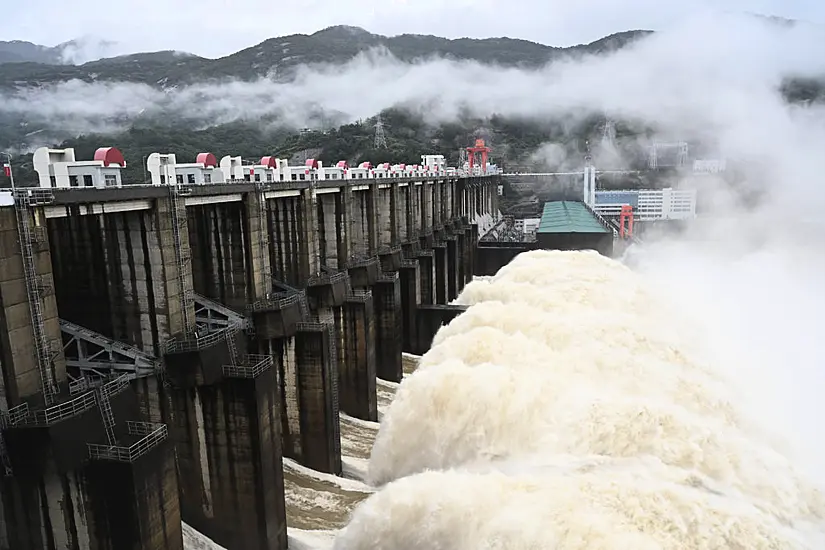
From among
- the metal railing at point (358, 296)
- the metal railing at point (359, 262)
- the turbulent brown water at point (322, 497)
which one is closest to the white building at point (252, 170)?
the metal railing at point (359, 262)

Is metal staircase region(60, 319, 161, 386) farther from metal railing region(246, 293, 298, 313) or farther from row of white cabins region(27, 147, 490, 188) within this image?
metal railing region(246, 293, 298, 313)

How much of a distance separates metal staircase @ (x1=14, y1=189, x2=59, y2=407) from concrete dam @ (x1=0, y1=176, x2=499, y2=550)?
0.02m

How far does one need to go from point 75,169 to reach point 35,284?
13.0 feet

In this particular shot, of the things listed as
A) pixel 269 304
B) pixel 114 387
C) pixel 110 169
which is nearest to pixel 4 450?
pixel 114 387

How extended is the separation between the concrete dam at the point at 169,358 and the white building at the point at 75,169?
3.09 ft

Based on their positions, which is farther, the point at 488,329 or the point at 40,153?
the point at 488,329

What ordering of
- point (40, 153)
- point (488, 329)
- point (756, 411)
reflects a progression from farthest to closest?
point (488, 329) < point (756, 411) < point (40, 153)

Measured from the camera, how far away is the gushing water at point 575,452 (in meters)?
12.0

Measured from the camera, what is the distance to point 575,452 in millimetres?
15336

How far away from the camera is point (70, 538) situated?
11266 mm

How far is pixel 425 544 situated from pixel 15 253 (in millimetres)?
9770

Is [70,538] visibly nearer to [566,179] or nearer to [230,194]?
[230,194]

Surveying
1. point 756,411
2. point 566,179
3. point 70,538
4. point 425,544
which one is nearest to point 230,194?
point 70,538

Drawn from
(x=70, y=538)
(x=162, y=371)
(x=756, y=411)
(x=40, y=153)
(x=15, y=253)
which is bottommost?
(x=756, y=411)
